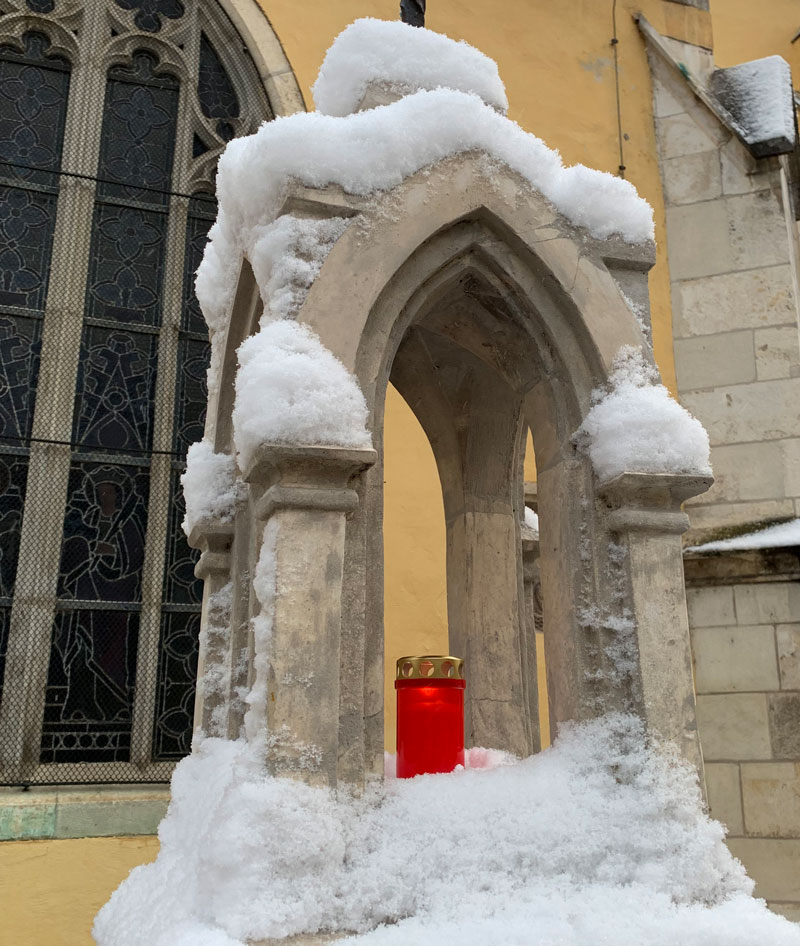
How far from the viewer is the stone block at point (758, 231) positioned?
439 cm

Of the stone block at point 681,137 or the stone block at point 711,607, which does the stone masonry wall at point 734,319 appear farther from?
the stone block at point 711,607

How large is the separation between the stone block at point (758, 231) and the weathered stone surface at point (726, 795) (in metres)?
2.36

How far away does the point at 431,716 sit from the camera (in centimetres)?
162

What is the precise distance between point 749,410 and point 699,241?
0.95 m

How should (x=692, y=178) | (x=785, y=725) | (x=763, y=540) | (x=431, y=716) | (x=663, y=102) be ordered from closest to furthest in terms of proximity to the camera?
(x=431, y=716) → (x=785, y=725) → (x=763, y=540) → (x=692, y=178) → (x=663, y=102)

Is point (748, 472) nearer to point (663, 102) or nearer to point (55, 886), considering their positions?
point (663, 102)

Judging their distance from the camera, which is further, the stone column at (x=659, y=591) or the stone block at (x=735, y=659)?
the stone block at (x=735, y=659)

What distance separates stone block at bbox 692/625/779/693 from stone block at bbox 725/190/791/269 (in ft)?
5.95

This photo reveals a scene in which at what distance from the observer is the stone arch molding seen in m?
1.36

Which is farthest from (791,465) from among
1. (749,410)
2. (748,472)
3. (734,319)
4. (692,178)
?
(692,178)

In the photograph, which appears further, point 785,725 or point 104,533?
point 104,533

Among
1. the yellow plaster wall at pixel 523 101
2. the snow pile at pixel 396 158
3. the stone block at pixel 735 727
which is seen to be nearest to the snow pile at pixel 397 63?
the snow pile at pixel 396 158

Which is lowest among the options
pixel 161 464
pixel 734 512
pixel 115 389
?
pixel 734 512

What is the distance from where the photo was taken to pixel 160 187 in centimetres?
426
